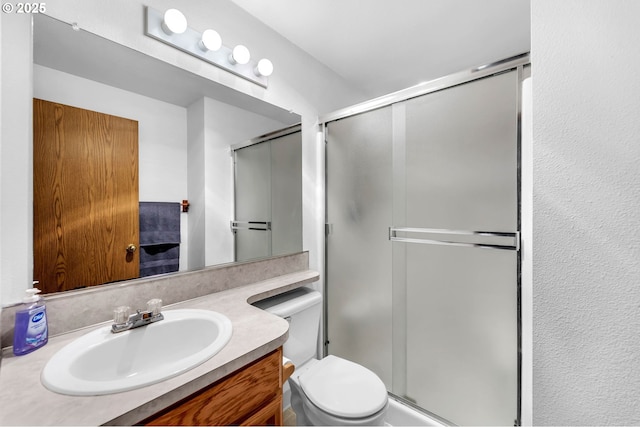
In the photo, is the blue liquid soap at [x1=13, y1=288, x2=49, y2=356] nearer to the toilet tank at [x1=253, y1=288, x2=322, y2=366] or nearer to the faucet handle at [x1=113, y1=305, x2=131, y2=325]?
the faucet handle at [x1=113, y1=305, x2=131, y2=325]

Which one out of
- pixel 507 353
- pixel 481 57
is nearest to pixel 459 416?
pixel 507 353

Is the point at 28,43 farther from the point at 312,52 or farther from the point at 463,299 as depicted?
the point at 463,299

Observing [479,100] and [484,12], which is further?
[484,12]

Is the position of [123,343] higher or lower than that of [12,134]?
lower

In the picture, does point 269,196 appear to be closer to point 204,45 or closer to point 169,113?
point 169,113

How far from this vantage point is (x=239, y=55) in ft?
4.34

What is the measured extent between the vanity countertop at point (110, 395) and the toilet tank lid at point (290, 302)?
1.24 feet

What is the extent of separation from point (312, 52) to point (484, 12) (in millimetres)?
1048

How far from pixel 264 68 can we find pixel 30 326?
4.73 feet

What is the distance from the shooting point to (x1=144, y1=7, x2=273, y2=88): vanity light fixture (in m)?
1.08

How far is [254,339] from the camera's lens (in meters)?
0.80

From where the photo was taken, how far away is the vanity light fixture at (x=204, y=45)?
1.08m

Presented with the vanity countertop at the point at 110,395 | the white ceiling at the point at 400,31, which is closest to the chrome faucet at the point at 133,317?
the vanity countertop at the point at 110,395

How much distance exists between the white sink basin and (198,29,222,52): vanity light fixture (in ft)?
3.93
